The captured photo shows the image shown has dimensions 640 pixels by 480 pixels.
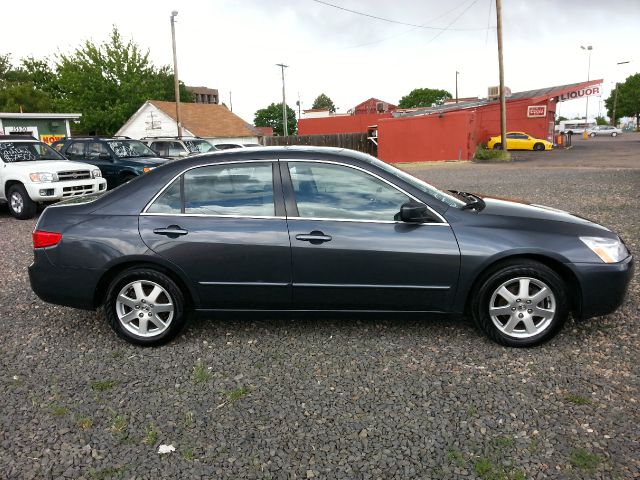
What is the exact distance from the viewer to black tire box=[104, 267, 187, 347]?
3.90 m

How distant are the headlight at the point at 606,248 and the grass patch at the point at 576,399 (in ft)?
3.50

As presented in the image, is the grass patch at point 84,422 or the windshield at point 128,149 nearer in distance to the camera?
the grass patch at point 84,422

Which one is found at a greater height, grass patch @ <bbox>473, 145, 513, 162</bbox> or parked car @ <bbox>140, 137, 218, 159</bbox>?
parked car @ <bbox>140, 137, 218, 159</bbox>

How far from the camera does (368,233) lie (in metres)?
3.74

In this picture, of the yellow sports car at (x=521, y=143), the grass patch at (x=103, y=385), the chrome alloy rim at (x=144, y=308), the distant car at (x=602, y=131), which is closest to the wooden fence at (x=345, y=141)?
the yellow sports car at (x=521, y=143)

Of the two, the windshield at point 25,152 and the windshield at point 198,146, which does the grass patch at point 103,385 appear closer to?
the windshield at point 25,152

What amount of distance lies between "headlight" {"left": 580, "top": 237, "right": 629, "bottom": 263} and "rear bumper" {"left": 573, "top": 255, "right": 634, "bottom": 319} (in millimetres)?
46

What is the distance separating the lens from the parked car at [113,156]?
1310 cm

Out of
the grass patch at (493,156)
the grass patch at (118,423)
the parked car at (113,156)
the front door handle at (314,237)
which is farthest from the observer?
the grass patch at (493,156)

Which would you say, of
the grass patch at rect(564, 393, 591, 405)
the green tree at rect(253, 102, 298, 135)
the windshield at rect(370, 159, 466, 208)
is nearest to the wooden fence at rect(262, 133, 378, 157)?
the windshield at rect(370, 159, 466, 208)

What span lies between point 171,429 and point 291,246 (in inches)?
57.5

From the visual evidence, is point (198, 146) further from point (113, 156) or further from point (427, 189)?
point (427, 189)

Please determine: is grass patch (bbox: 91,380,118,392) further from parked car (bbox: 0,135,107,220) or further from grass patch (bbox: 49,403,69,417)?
parked car (bbox: 0,135,107,220)

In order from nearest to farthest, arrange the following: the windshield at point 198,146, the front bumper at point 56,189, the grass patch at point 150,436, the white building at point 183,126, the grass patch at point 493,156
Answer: the grass patch at point 150,436 < the front bumper at point 56,189 < the windshield at point 198,146 < the grass patch at point 493,156 < the white building at point 183,126
